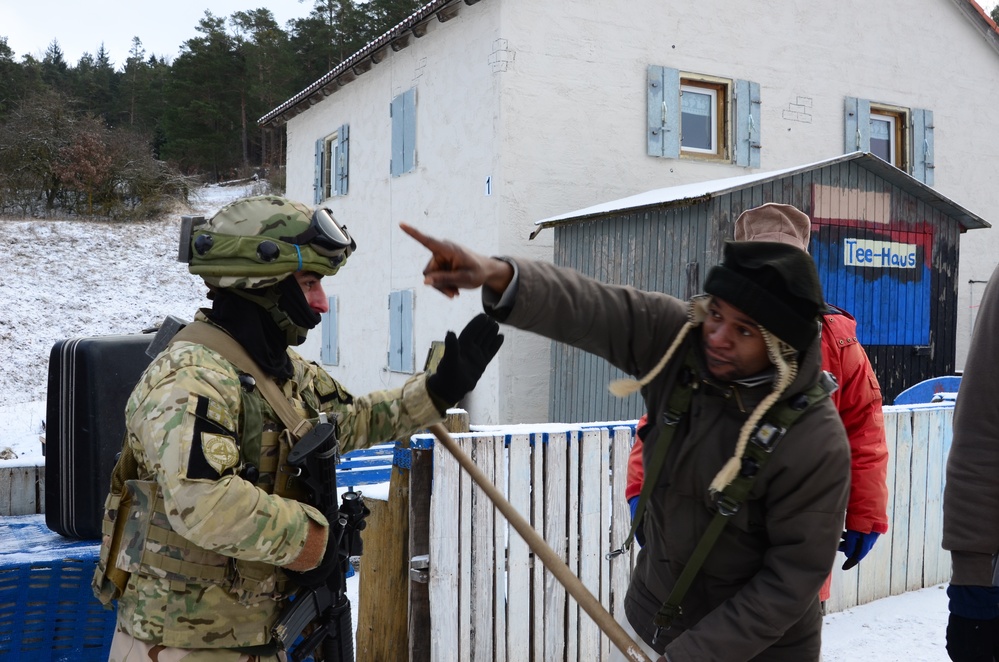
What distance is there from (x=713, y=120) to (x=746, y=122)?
0.46m

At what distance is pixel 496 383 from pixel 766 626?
8.19 meters

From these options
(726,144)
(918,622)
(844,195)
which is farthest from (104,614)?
(726,144)

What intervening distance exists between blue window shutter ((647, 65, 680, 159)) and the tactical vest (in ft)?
30.3

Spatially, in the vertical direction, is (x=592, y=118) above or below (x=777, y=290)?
above

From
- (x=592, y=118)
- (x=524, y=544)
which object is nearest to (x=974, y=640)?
(x=524, y=544)

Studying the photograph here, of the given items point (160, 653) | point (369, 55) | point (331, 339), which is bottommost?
point (160, 653)

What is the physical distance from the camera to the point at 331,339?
1515cm

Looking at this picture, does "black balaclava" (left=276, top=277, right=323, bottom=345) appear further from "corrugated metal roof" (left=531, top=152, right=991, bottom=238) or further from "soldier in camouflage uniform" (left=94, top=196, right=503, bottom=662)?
"corrugated metal roof" (left=531, top=152, right=991, bottom=238)

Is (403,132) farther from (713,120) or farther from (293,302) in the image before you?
(293,302)

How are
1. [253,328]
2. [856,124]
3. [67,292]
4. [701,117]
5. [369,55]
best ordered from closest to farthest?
[253,328] → [701,117] → [856,124] → [369,55] → [67,292]

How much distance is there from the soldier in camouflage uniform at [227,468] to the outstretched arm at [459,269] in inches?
25.5

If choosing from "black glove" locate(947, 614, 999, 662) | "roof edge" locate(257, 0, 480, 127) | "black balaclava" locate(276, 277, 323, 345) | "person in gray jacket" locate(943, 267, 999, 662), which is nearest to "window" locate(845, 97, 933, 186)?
"roof edge" locate(257, 0, 480, 127)

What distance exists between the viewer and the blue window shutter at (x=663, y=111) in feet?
34.8

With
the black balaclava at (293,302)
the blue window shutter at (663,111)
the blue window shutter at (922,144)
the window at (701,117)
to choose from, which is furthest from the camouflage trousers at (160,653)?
the blue window shutter at (922,144)
